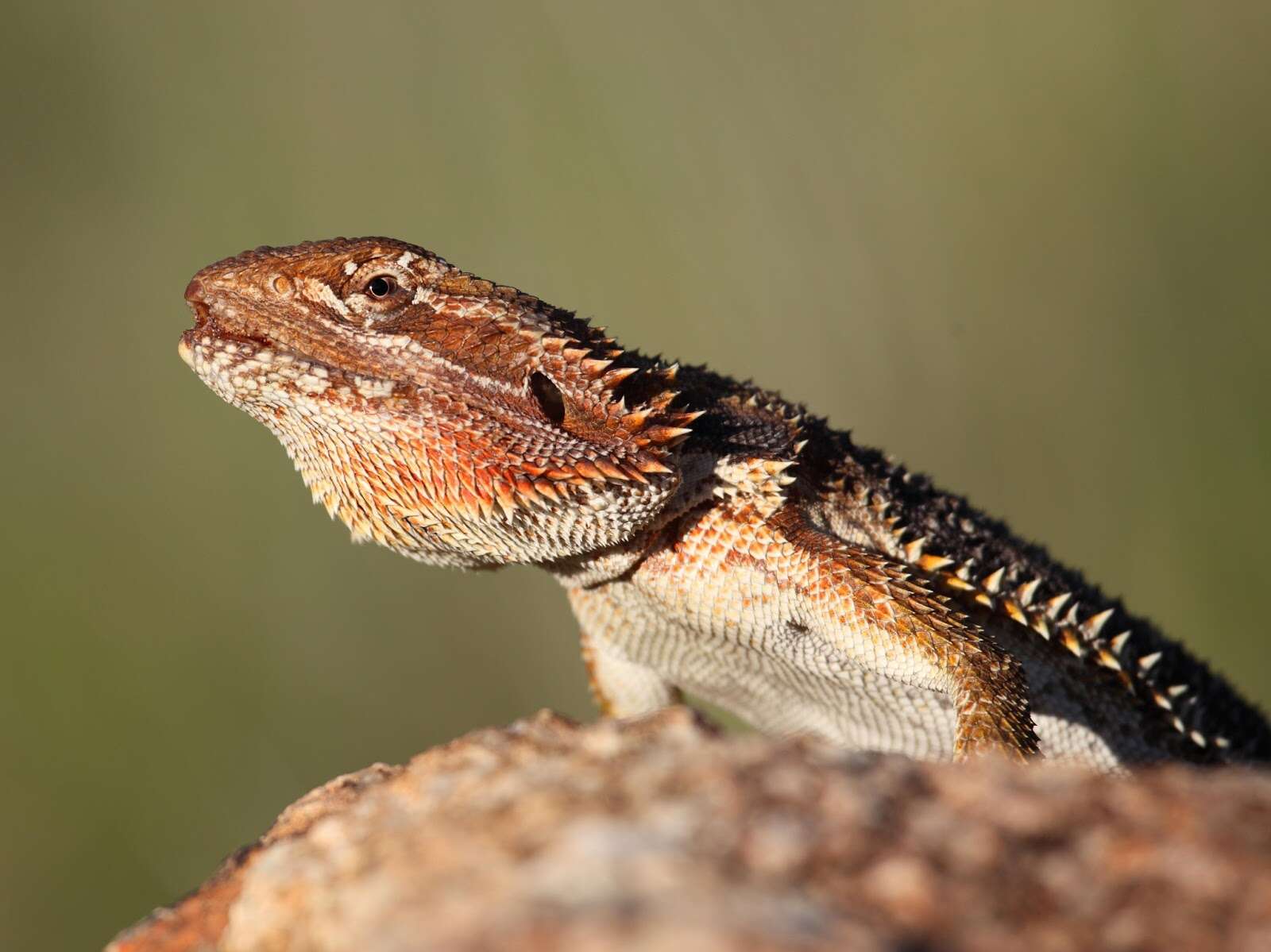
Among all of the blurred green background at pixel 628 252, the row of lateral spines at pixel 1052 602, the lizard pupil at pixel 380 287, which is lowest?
the lizard pupil at pixel 380 287

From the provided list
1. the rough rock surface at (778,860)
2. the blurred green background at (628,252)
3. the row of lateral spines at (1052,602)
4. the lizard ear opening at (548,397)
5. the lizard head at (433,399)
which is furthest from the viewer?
the blurred green background at (628,252)

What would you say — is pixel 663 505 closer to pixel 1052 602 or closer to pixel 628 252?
pixel 1052 602

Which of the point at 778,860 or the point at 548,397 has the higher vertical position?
the point at 548,397

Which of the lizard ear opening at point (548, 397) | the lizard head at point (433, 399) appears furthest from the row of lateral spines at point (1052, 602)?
the lizard ear opening at point (548, 397)

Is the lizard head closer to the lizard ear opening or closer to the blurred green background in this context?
the lizard ear opening

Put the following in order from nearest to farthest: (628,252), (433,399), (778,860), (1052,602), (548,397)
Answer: (778,860) → (433,399) → (548,397) → (1052,602) → (628,252)

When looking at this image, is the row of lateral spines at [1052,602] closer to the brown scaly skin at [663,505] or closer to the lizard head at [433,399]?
the brown scaly skin at [663,505]

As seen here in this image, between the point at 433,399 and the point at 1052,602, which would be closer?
the point at 433,399

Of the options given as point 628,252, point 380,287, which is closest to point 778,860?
point 380,287
